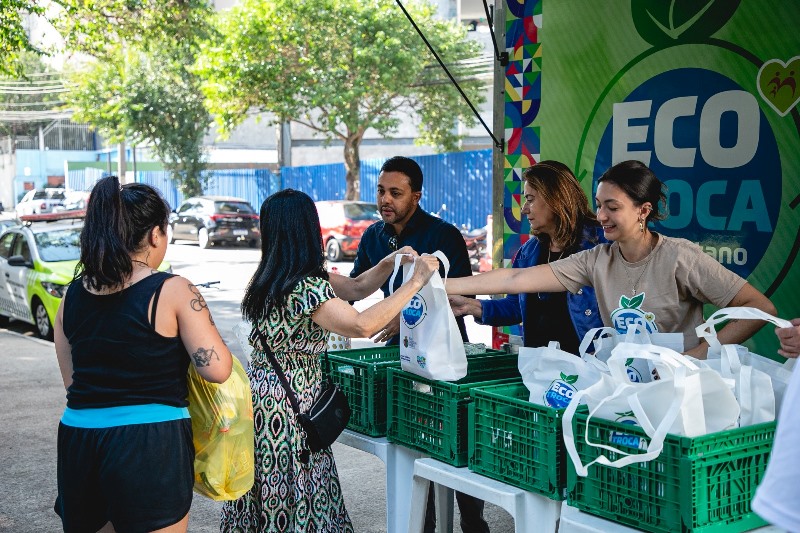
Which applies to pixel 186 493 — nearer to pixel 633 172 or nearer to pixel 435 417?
pixel 435 417

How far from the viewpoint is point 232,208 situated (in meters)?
27.0

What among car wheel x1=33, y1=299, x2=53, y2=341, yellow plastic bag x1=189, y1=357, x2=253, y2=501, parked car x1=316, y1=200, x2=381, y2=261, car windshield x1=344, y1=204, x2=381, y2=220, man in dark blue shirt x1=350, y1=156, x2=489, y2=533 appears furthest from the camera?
car windshield x1=344, y1=204, x2=381, y2=220

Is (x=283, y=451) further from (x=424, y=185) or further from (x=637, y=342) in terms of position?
(x=424, y=185)

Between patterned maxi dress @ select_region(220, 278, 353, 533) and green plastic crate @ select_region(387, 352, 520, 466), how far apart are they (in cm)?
32

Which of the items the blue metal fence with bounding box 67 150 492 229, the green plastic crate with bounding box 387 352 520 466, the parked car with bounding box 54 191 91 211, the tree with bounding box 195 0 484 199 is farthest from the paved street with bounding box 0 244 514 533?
the parked car with bounding box 54 191 91 211

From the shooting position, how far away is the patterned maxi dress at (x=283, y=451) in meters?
3.35

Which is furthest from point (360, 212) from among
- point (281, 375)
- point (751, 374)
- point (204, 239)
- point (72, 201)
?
point (72, 201)

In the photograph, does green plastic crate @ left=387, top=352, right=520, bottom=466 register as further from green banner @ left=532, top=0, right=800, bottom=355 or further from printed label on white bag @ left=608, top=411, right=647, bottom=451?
A: green banner @ left=532, top=0, right=800, bottom=355

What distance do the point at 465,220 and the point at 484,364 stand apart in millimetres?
21888

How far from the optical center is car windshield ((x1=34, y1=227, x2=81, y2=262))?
11.6m

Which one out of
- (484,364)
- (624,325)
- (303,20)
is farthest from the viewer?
(303,20)

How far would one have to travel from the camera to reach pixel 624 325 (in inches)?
133

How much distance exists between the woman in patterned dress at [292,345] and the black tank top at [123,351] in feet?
1.75

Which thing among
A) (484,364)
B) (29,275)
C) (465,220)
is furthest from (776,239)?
(465,220)
